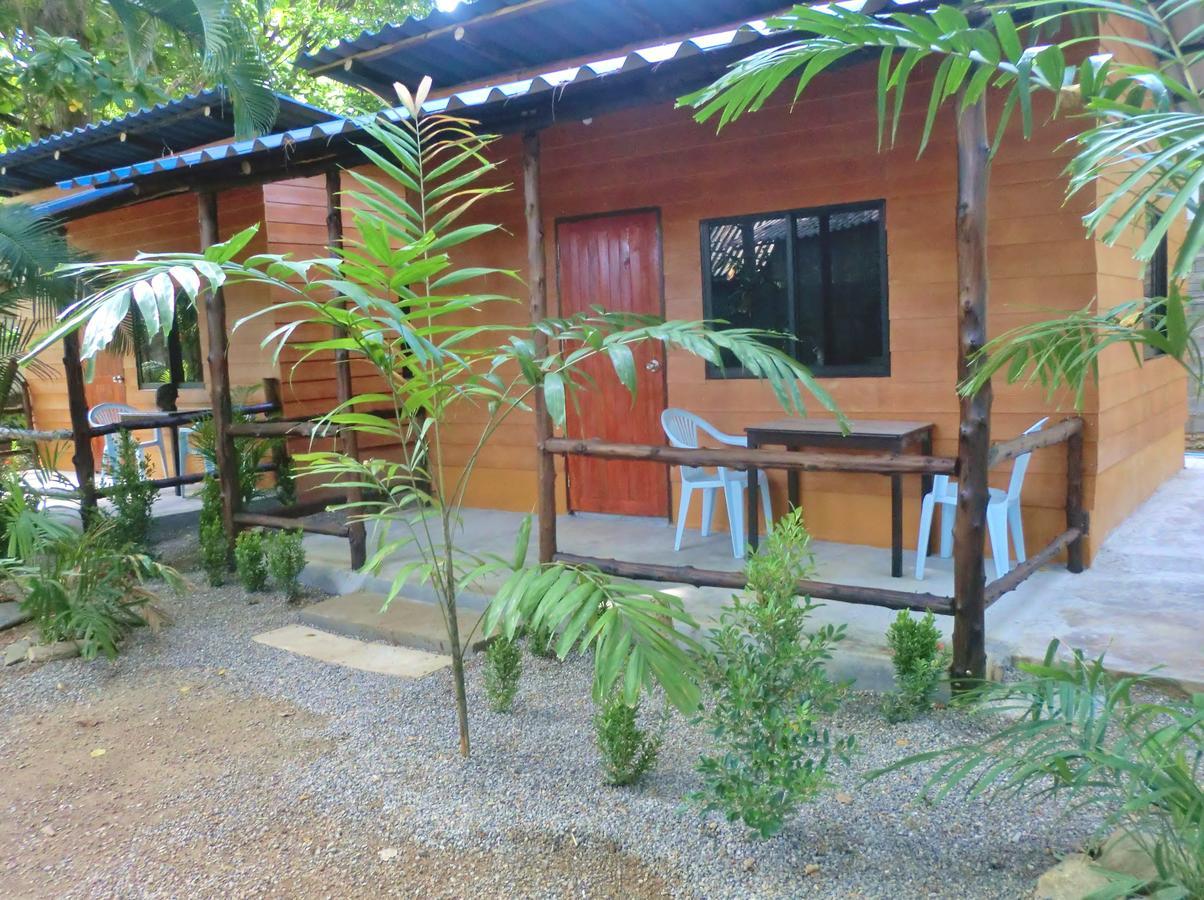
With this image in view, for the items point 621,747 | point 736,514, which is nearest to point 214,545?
point 736,514

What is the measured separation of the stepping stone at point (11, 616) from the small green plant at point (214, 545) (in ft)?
3.20

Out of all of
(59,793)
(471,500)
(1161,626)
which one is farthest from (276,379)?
(1161,626)

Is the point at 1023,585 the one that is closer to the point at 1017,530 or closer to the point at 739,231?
the point at 1017,530

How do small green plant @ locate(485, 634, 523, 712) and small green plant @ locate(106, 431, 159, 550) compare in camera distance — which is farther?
small green plant @ locate(106, 431, 159, 550)

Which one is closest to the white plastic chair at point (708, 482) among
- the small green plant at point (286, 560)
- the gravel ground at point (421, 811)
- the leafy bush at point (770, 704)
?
the gravel ground at point (421, 811)

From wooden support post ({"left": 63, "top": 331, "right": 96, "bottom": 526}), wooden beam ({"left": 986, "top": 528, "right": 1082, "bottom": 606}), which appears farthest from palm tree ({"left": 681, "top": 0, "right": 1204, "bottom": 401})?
wooden support post ({"left": 63, "top": 331, "right": 96, "bottom": 526})

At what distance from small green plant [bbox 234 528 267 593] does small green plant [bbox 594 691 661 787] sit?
315 centimetres

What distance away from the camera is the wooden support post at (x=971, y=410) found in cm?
312

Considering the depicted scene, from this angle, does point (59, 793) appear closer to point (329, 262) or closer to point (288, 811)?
point (288, 811)

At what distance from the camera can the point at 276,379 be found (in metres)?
7.36

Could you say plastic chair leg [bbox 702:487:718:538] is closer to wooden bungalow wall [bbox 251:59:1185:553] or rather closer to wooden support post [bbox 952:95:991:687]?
wooden bungalow wall [bbox 251:59:1185:553]

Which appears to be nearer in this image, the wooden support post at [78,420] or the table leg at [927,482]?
the table leg at [927,482]

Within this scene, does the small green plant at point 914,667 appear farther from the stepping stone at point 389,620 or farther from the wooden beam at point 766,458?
the stepping stone at point 389,620

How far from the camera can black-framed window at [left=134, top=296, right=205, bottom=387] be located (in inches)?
337
